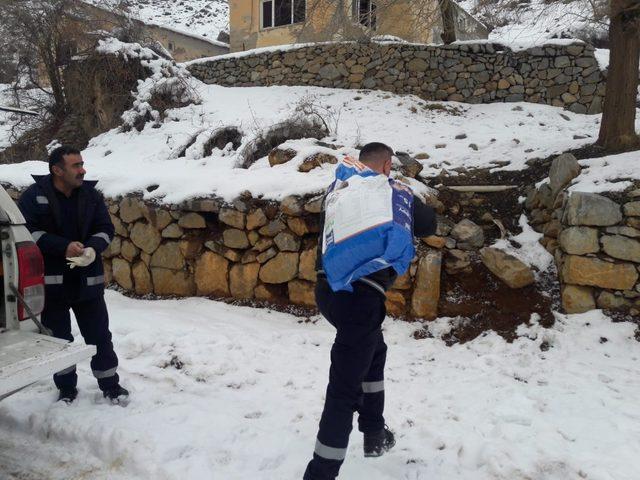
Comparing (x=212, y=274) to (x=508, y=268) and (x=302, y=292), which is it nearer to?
(x=302, y=292)

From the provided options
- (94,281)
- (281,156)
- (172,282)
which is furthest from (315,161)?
(94,281)

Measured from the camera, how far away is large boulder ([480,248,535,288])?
4.21 meters

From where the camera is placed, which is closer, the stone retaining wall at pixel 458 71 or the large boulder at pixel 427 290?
the large boulder at pixel 427 290

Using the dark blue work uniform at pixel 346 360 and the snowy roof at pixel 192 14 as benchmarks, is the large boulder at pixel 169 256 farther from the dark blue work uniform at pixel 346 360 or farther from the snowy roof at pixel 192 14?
the snowy roof at pixel 192 14

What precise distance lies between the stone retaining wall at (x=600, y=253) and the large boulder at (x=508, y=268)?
302 millimetres

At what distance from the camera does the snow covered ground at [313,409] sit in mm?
2525

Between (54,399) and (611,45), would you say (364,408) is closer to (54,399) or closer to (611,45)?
(54,399)

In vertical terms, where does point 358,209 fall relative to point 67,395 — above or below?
above

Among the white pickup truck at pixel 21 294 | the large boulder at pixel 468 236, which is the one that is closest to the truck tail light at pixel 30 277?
the white pickup truck at pixel 21 294

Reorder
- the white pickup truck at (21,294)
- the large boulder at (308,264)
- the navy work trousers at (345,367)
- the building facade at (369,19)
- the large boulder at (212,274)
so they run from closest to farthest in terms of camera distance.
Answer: the navy work trousers at (345,367) < the white pickup truck at (21,294) < the large boulder at (308,264) < the large boulder at (212,274) < the building facade at (369,19)

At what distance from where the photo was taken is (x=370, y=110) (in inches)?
407

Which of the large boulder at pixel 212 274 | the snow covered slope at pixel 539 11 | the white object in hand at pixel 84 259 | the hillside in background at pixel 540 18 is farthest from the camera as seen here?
the hillside in background at pixel 540 18

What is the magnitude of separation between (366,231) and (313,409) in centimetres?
156

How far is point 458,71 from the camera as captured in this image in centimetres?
1138
